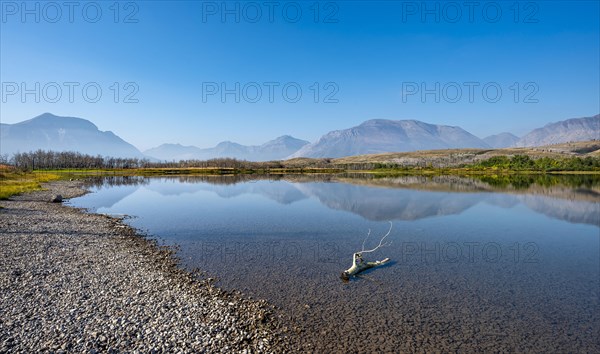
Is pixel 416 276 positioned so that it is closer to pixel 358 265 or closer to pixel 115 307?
pixel 358 265

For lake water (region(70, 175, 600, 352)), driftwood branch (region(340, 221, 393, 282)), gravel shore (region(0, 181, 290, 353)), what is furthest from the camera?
driftwood branch (region(340, 221, 393, 282))

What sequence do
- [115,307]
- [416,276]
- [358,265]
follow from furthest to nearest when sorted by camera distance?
[358,265], [416,276], [115,307]

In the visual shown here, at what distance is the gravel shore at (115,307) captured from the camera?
11172 millimetres

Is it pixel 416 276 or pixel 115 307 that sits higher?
pixel 115 307

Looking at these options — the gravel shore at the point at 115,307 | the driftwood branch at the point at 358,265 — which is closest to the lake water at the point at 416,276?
the driftwood branch at the point at 358,265

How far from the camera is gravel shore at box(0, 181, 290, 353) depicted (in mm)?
11172

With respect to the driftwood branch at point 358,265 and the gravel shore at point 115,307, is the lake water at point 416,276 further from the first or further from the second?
the gravel shore at point 115,307

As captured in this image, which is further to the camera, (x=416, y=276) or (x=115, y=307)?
(x=416, y=276)

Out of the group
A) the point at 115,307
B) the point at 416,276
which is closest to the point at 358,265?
the point at 416,276

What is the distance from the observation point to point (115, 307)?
1371cm

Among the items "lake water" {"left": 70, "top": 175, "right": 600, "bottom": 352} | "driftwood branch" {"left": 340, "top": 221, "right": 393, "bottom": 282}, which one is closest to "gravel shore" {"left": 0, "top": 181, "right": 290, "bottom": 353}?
"lake water" {"left": 70, "top": 175, "right": 600, "bottom": 352}

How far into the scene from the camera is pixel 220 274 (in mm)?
20062

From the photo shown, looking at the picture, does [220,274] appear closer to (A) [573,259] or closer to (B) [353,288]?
(B) [353,288]

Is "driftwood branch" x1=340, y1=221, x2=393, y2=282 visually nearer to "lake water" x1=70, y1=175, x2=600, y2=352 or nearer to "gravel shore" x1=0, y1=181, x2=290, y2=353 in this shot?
"lake water" x1=70, y1=175, x2=600, y2=352
